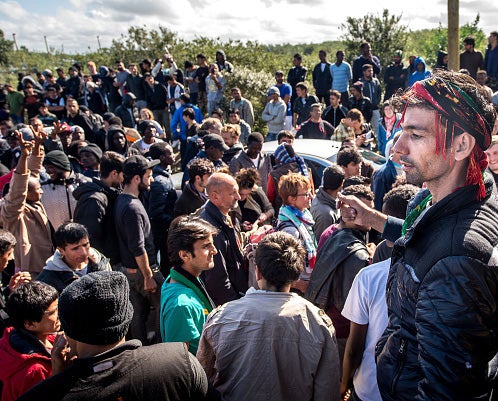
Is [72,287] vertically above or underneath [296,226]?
above

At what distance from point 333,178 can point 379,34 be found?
55.6ft

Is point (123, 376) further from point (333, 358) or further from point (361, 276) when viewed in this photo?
point (361, 276)

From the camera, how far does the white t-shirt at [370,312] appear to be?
100 inches

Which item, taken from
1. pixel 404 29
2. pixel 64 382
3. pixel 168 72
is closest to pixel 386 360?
pixel 64 382

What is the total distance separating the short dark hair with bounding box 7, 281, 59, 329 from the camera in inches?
110

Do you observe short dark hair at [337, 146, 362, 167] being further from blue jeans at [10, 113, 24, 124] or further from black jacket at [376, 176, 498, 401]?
blue jeans at [10, 113, 24, 124]

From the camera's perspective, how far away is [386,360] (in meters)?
1.74

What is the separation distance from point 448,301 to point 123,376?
1.27m

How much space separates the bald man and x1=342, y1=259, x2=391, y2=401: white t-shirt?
60.1 inches

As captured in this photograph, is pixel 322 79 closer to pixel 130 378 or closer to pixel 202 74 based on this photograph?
pixel 202 74

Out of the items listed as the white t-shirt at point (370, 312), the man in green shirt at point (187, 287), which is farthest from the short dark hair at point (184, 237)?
the white t-shirt at point (370, 312)

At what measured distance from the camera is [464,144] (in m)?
1.66

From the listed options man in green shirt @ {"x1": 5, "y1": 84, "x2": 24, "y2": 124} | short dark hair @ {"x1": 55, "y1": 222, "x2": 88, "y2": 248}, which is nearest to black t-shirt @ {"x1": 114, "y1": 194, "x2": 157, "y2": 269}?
short dark hair @ {"x1": 55, "y1": 222, "x2": 88, "y2": 248}

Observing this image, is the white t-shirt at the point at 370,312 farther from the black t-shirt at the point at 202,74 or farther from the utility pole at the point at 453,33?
the black t-shirt at the point at 202,74
